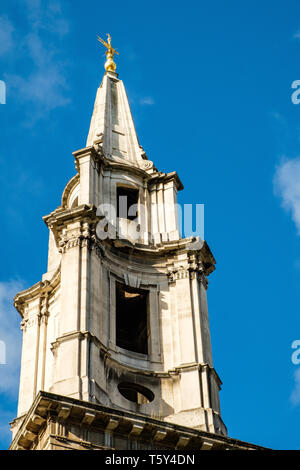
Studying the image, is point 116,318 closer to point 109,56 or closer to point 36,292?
point 36,292

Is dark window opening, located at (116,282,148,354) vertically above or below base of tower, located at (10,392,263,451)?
above

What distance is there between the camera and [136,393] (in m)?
40.7

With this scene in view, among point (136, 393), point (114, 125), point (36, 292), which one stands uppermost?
point (114, 125)

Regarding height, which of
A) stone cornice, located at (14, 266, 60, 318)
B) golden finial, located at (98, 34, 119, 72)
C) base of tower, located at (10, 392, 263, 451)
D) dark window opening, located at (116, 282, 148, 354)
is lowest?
base of tower, located at (10, 392, 263, 451)

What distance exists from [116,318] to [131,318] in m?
0.63

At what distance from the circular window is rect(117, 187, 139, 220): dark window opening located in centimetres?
791

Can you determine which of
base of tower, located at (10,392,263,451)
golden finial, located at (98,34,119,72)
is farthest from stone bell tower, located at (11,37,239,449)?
golden finial, located at (98,34,119,72)

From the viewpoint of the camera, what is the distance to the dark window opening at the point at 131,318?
4241 cm

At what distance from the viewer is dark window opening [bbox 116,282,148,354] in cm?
4241

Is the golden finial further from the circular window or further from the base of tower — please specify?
the base of tower

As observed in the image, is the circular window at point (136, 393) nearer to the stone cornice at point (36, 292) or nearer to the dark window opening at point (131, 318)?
the dark window opening at point (131, 318)

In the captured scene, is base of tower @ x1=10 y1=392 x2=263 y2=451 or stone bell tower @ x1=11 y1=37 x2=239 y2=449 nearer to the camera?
base of tower @ x1=10 y1=392 x2=263 y2=451

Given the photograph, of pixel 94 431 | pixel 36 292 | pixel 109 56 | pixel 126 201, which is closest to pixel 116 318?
pixel 36 292

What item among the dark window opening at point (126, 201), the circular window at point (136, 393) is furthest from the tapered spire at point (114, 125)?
the circular window at point (136, 393)
